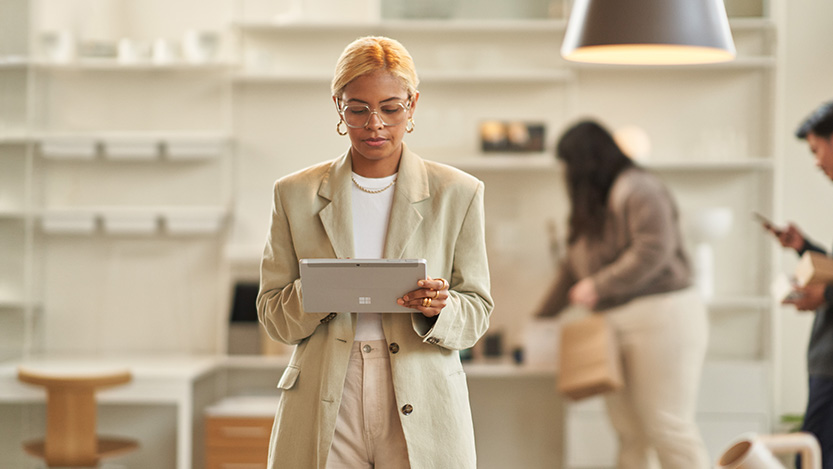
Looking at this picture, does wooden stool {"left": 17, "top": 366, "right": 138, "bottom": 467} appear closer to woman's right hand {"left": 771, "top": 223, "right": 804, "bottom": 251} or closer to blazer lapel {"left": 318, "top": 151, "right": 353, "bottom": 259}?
blazer lapel {"left": 318, "top": 151, "right": 353, "bottom": 259}

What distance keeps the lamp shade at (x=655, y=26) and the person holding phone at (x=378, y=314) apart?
0.48 metres

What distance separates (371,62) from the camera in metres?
1.68

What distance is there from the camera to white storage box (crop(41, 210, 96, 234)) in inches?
167

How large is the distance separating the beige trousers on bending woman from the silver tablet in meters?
2.40

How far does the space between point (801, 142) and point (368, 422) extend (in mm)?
3395

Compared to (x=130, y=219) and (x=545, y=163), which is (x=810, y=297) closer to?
(x=545, y=163)

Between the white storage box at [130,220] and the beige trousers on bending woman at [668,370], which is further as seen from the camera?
the white storage box at [130,220]

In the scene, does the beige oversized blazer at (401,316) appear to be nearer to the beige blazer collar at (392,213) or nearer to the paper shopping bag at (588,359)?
the beige blazer collar at (392,213)

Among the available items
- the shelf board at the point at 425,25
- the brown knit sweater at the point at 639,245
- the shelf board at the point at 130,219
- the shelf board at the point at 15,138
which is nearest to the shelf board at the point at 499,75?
the shelf board at the point at 425,25

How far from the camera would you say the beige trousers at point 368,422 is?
1.69 meters

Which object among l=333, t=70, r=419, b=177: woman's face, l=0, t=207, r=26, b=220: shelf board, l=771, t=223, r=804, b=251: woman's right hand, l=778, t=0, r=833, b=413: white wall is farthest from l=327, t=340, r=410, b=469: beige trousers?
l=778, t=0, r=833, b=413: white wall

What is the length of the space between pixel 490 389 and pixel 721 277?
4.26 ft

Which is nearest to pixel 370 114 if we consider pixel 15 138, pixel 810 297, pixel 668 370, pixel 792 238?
pixel 810 297

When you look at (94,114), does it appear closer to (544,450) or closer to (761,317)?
(544,450)
